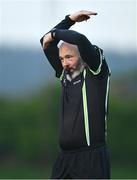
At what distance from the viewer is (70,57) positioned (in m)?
7.92

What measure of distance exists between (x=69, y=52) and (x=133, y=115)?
48.2 ft

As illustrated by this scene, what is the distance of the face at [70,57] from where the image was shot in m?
7.91

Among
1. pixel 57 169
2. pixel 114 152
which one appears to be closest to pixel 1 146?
pixel 114 152

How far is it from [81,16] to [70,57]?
38 cm

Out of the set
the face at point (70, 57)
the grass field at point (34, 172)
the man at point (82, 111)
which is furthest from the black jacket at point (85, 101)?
the grass field at point (34, 172)

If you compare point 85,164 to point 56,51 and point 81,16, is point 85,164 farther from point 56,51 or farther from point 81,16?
point 81,16

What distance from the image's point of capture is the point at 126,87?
1027 inches

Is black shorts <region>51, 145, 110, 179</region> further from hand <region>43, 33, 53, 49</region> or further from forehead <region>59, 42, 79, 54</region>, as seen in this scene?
hand <region>43, 33, 53, 49</region>

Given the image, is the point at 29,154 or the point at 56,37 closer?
the point at 56,37

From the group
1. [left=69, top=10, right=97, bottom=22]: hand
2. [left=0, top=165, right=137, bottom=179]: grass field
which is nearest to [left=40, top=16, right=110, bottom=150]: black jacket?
[left=69, top=10, right=97, bottom=22]: hand

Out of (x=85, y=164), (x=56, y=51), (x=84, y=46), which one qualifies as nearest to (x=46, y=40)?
(x=56, y=51)

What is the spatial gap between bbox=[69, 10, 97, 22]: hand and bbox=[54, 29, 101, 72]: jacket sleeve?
0.80 ft

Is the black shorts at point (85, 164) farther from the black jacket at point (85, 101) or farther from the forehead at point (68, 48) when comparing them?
the forehead at point (68, 48)

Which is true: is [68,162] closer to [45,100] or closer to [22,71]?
[45,100]
